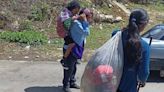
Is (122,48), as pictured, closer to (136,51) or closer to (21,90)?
(136,51)

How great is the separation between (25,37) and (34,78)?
2.96 meters

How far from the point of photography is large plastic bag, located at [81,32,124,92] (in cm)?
466

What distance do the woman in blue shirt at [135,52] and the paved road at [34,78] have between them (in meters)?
3.37

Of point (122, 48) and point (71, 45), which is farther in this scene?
point (71, 45)

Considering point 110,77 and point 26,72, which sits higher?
point 110,77

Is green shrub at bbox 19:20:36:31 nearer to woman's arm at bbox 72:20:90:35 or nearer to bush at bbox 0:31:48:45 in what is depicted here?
bush at bbox 0:31:48:45

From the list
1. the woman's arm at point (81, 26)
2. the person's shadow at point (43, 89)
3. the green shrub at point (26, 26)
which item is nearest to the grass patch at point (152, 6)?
the green shrub at point (26, 26)

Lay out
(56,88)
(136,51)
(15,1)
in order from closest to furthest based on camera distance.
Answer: (136,51) < (56,88) < (15,1)

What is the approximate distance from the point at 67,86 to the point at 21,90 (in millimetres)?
863

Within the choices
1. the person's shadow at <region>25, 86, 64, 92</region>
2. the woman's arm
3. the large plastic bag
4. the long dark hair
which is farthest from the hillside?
the long dark hair

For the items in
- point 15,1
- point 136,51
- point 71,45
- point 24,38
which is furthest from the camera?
point 15,1

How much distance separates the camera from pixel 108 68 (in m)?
4.67

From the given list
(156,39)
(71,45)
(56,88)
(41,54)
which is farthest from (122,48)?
(41,54)

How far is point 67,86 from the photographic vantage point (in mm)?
7797
